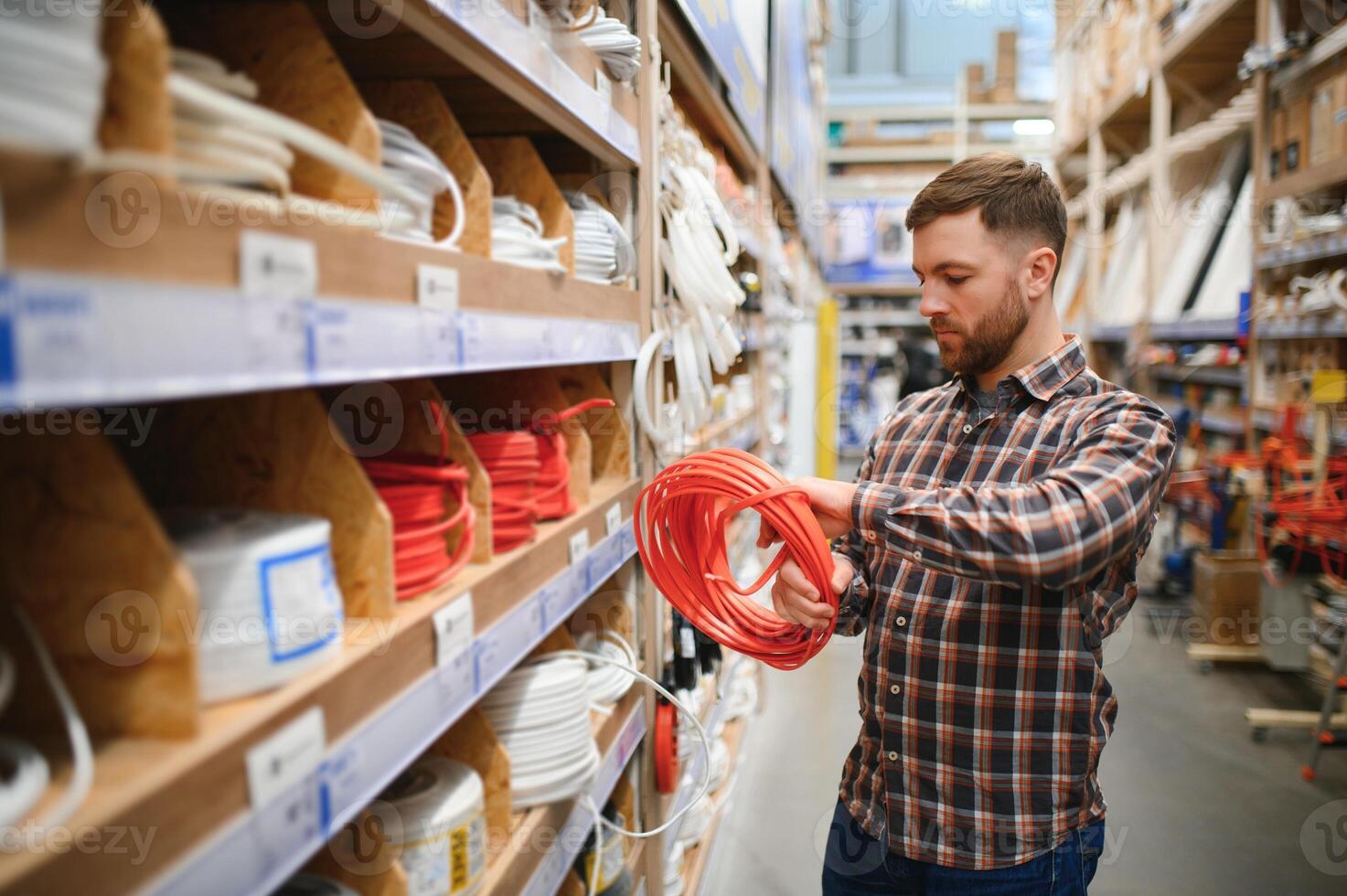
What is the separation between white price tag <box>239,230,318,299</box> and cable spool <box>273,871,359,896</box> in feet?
2.31

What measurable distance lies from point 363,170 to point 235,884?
24.3 inches

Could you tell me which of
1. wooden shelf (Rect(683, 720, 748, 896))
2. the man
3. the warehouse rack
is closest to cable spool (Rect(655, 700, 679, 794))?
wooden shelf (Rect(683, 720, 748, 896))

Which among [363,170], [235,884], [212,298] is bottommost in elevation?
[235,884]

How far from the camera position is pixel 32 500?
2.32 ft

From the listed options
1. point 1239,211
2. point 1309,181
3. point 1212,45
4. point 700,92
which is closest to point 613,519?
point 700,92

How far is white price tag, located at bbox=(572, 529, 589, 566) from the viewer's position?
1.60m

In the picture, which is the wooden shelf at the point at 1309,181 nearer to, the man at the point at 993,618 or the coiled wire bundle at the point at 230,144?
the man at the point at 993,618

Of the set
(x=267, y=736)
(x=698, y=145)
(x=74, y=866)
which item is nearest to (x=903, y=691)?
(x=267, y=736)

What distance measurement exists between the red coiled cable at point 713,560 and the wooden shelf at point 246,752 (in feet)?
1.27

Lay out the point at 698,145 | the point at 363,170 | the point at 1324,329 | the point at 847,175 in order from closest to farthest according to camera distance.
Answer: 1. the point at 363,170
2. the point at 698,145
3. the point at 1324,329
4. the point at 847,175

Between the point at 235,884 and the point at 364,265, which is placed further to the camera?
the point at 364,265

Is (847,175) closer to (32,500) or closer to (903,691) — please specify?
(903,691)

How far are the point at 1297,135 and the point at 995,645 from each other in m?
4.34

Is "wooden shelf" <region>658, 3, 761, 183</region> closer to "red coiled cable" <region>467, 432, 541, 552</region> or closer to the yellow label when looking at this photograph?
"red coiled cable" <region>467, 432, 541, 552</region>
